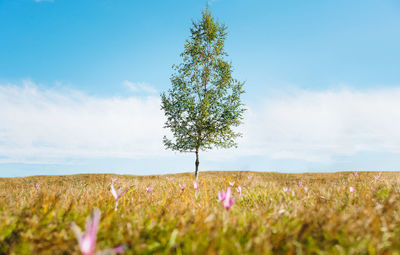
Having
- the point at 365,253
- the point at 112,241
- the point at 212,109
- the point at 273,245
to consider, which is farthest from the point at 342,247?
the point at 212,109

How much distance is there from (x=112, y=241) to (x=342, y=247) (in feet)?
6.39

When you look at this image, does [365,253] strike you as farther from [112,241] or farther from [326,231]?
[112,241]

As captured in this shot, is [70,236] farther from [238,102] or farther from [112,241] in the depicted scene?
[238,102]

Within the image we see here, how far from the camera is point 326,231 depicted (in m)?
2.41

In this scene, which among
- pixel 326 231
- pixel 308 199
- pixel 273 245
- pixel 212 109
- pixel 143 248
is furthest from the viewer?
Answer: pixel 212 109

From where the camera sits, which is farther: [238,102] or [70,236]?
[238,102]

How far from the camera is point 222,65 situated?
21.7 metres

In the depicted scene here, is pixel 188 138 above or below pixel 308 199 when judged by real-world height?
above

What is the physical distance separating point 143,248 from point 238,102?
66.2 ft

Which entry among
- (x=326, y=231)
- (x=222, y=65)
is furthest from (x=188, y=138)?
(x=326, y=231)

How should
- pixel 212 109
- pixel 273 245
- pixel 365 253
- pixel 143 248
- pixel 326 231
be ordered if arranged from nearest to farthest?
pixel 143 248
pixel 365 253
pixel 273 245
pixel 326 231
pixel 212 109

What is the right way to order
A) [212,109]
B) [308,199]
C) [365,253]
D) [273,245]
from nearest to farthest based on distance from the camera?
[365,253], [273,245], [308,199], [212,109]

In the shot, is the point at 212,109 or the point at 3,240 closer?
the point at 3,240

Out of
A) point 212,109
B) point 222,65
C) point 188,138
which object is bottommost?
point 188,138
